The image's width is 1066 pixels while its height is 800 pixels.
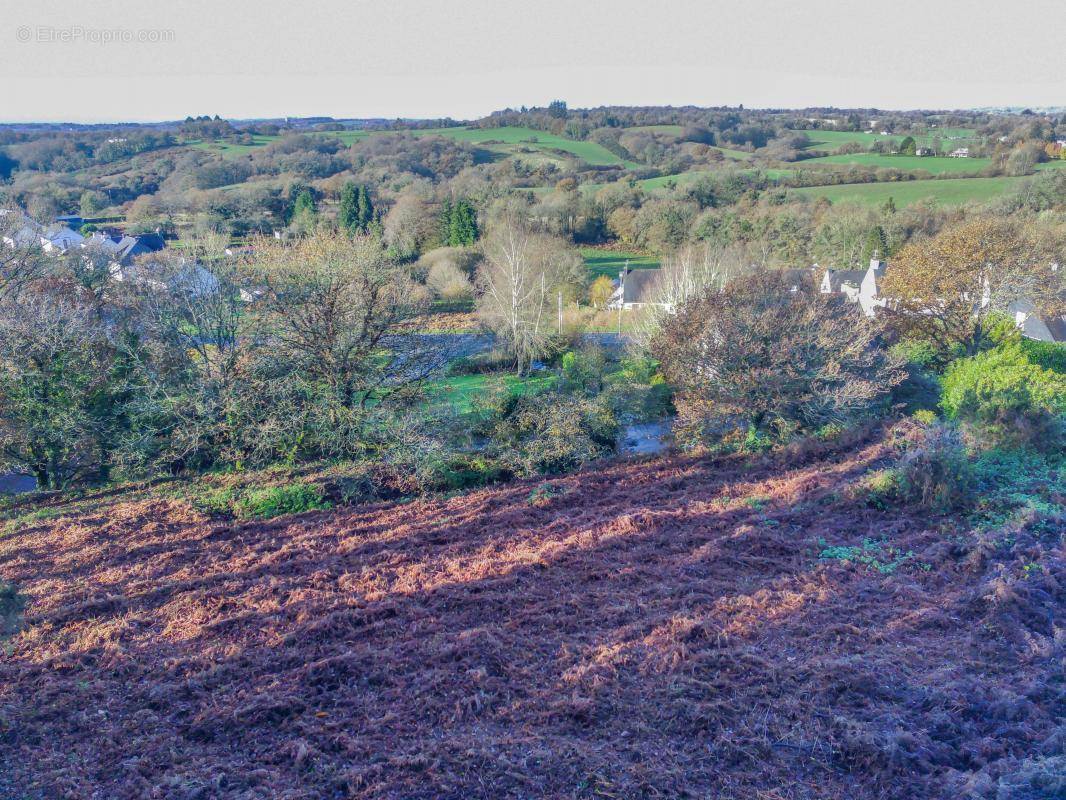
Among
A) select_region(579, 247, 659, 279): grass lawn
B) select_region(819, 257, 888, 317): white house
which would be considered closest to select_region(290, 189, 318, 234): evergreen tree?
select_region(579, 247, 659, 279): grass lawn

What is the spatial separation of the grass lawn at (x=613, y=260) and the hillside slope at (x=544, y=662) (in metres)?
42.4

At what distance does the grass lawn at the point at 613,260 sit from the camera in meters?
53.1

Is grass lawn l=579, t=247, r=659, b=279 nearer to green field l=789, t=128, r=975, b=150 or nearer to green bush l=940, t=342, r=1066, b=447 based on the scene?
green bush l=940, t=342, r=1066, b=447

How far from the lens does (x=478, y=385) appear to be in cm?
2861

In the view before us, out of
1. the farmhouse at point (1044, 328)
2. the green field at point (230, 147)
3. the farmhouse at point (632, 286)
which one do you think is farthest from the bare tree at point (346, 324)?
the green field at point (230, 147)

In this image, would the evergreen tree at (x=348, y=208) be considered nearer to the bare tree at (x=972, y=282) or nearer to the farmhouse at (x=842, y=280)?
the farmhouse at (x=842, y=280)

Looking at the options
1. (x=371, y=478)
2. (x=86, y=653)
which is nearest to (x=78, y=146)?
(x=371, y=478)

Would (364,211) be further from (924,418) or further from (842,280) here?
(924,418)

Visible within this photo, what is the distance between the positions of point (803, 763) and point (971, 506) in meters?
8.11

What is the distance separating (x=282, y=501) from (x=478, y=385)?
14.9 meters

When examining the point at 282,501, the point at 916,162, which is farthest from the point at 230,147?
the point at 916,162

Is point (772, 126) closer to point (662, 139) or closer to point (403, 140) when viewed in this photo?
point (662, 139)

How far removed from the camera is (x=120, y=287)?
67.4ft

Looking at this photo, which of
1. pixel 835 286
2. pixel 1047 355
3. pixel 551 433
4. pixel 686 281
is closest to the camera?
pixel 551 433
